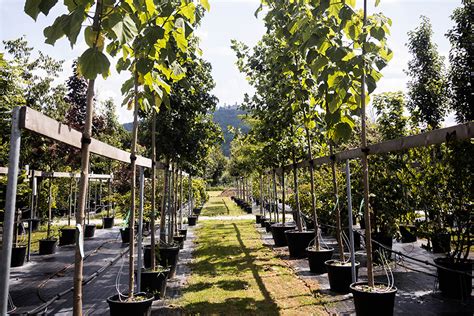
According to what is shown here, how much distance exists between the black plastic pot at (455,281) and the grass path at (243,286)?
192 centimetres

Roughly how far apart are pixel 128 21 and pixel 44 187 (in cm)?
1383

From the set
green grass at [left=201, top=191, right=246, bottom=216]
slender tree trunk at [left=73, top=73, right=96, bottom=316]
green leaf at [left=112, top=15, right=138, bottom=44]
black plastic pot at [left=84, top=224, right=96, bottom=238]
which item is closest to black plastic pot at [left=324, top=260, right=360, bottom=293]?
slender tree trunk at [left=73, top=73, right=96, bottom=316]

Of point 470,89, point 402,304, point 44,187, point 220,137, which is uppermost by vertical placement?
point 470,89

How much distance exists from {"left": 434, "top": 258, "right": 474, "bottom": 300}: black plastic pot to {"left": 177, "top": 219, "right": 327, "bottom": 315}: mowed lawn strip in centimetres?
190

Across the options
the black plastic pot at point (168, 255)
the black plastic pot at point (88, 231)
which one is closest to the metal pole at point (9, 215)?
the black plastic pot at point (168, 255)

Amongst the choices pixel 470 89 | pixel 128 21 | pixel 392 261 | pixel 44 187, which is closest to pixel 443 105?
pixel 470 89

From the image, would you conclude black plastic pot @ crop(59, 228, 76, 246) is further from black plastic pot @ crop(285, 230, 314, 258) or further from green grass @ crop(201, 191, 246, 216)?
green grass @ crop(201, 191, 246, 216)

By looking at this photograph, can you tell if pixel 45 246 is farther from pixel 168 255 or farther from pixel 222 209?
pixel 222 209

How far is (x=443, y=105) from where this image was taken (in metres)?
20.4

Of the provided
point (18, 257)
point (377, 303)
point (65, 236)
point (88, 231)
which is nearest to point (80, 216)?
point (377, 303)

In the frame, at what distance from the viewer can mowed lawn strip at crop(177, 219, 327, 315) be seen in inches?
179

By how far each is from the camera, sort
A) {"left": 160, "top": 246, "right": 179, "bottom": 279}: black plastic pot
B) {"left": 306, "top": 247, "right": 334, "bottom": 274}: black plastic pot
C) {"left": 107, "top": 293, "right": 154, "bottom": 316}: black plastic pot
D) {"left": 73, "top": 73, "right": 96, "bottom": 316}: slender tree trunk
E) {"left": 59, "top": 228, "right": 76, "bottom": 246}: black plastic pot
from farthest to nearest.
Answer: {"left": 59, "top": 228, "right": 76, "bottom": 246}: black plastic pot → {"left": 306, "top": 247, "right": 334, "bottom": 274}: black plastic pot → {"left": 160, "top": 246, "right": 179, "bottom": 279}: black plastic pot → {"left": 107, "top": 293, "right": 154, "bottom": 316}: black plastic pot → {"left": 73, "top": 73, "right": 96, "bottom": 316}: slender tree trunk

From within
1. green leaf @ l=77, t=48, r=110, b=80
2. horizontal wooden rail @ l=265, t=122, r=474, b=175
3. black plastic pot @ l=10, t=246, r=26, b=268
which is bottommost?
black plastic pot @ l=10, t=246, r=26, b=268

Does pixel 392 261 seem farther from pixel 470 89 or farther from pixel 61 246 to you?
pixel 470 89
